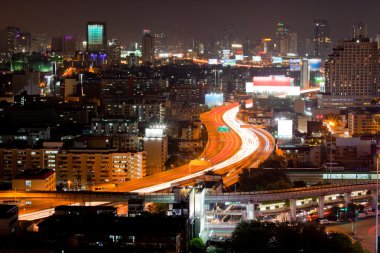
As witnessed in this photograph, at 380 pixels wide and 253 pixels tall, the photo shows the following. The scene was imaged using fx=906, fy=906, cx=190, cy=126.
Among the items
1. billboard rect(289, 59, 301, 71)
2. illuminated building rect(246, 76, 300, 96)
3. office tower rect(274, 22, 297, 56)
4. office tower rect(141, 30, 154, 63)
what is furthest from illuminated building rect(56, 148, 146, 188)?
office tower rect(274, 22, 297, 56)

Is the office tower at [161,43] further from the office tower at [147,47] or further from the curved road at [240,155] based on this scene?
the curved road at [240,155]

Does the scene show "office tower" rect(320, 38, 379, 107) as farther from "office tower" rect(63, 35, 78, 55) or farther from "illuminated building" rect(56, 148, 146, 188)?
"office tower" rect(63, 35, 78, 55)

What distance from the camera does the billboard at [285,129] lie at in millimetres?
20094

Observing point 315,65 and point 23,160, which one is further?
point 315,65

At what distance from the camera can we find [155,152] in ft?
55.8

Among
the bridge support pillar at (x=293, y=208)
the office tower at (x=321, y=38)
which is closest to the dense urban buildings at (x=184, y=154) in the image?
the bridge support pillar at (x=293, y=208)

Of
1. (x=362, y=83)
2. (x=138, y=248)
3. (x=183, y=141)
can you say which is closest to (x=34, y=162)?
(x=183, y=141)

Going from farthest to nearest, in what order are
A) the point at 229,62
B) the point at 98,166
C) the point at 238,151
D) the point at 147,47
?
the point at 147,47 < the point at 229,62 < the point at 238,151 < the point at 98,166

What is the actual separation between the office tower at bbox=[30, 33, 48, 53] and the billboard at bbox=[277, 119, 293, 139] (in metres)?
23.7

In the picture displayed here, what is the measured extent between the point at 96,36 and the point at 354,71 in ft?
47.8

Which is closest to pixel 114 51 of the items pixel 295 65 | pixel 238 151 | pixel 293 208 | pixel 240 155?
pixel 295 65

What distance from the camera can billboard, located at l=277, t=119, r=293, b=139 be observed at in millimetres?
20094

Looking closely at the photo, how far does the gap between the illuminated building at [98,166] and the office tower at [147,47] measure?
2504 cm

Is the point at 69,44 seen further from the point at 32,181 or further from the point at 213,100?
the point at 32,181
